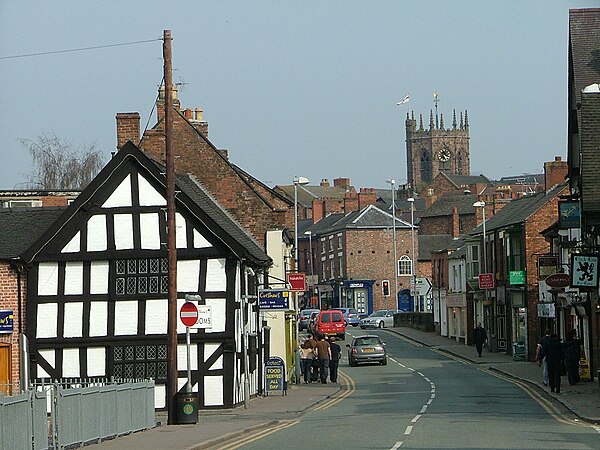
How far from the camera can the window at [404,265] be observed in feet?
378

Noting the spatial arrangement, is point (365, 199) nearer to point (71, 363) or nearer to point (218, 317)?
point (218, 317)

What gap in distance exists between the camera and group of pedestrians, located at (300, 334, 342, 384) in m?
47.5

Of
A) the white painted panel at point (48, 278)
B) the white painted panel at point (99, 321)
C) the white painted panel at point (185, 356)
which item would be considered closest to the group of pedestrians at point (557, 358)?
the white painted panel at point (185, 356)

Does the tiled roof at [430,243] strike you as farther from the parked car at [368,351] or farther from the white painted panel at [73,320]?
the white painted panel at [73,320]

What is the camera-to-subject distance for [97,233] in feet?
117

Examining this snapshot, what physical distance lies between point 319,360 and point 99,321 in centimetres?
1447

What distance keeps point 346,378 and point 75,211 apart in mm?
19465

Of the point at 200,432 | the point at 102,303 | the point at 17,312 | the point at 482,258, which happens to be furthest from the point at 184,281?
the point at 482,258

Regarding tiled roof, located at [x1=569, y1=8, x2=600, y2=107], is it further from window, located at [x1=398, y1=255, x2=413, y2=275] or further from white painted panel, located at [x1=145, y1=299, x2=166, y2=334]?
window, located at [x1=398, y1=255, x2=413, y2=275]

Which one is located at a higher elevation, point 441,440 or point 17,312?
point 17,312

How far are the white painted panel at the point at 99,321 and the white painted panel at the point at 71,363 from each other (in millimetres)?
746

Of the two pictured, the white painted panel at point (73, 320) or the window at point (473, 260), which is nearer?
the white painted panel at point (73, 320)

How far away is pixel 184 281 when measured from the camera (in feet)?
116

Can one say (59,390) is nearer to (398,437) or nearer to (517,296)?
(398,437)
